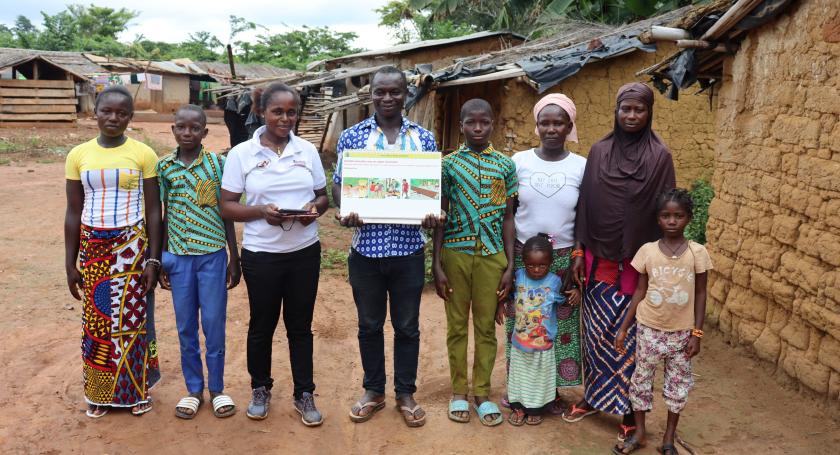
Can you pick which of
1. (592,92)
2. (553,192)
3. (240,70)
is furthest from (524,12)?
(553,192)

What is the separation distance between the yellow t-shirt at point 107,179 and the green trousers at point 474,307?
166 centimetres

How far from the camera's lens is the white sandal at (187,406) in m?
3.66

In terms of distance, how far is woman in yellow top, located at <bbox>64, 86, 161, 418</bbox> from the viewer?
3.38m

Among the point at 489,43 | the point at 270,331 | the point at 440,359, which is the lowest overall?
the point at 440,359

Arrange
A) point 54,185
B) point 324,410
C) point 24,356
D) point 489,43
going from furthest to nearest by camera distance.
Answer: point 489,43, point 54,185, point 24,356, point 324,410

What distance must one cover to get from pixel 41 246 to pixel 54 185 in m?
4.59

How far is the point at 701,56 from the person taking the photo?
5.35m

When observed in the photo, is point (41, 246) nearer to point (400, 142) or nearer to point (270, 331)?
point (270, 331)

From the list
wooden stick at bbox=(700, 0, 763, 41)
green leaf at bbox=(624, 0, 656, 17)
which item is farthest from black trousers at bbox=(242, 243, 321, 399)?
green leaf at bbox=(624, 0, 656, 17)

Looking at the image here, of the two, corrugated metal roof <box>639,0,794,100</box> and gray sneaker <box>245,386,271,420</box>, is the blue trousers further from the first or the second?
corrugated metal roof <box>639,0,794,100</box>

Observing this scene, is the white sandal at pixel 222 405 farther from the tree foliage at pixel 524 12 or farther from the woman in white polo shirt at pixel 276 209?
the tree foliage at pixel 524 12

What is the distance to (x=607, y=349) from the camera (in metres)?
3.45

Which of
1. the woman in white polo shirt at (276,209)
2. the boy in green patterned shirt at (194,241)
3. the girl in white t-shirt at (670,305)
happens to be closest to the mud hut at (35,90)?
the boy in green patterned shirt at (194,241)

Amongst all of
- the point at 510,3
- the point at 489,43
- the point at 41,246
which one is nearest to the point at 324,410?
the point at 41,246
